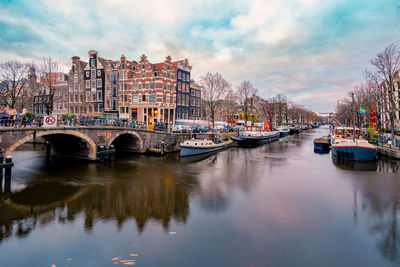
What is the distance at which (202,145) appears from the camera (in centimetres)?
3488

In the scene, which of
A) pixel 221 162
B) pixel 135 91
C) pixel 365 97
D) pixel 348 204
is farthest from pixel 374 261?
pixel 365 97

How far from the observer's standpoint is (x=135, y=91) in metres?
53.4

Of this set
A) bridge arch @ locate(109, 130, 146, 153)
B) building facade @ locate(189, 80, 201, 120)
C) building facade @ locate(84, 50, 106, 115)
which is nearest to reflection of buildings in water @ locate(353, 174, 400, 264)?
bridge arch @ locate(109, 130, 146, 153)

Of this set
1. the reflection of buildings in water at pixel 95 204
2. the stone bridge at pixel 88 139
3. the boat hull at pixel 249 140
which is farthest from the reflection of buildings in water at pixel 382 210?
the boat hull at pixel 249 140

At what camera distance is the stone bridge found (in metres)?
20.1

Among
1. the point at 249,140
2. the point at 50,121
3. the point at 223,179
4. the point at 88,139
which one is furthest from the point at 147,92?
the point at 223,179

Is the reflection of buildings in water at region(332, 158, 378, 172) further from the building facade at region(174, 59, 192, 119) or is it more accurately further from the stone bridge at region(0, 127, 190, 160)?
the building facade at region(174, 59, 192, 119)

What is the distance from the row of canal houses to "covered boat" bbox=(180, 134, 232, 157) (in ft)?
46.1

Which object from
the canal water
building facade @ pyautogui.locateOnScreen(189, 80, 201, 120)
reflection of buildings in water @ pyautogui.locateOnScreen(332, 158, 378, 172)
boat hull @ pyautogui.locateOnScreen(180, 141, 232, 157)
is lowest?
the canal water

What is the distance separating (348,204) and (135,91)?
48.4 m

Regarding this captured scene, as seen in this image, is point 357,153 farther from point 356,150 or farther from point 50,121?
point 50,121

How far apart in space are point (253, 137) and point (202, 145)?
2019cm

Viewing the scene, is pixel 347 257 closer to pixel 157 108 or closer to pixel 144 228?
pixel 144 228

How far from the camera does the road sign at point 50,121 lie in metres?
22.5
